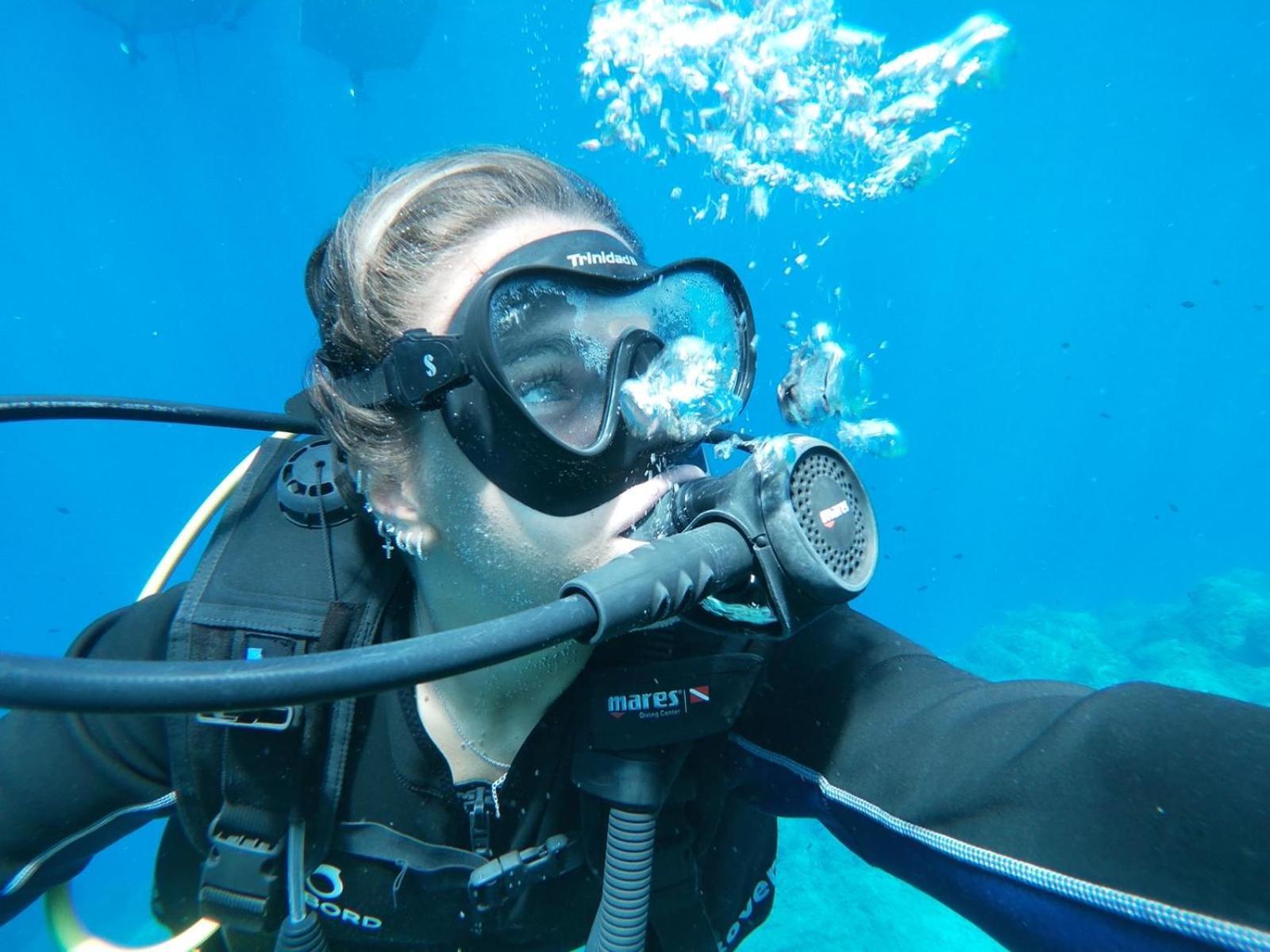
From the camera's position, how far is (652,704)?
1.53 metres

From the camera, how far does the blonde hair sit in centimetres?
163

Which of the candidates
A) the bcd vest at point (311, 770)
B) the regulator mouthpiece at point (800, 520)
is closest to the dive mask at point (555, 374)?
the regulator mouthpiece at point (800, 520)

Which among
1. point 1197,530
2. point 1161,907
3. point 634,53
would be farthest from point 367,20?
point 1197,530

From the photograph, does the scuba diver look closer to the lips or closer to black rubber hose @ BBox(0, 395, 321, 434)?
→ the lips

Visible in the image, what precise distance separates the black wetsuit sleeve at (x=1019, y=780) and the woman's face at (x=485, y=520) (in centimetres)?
58

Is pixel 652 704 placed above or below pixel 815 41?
below

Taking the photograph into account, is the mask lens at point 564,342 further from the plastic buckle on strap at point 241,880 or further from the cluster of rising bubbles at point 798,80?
the cluster of rising bubbles at point 798,80

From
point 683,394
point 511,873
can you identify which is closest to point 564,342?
point 683,394

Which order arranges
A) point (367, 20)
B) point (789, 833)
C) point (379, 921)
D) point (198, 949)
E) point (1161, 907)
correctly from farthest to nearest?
1. point (367, 20)
2. point (789, 833)
3. point (198, 949)
4. point (379, 921)
5. point (1161, 907)

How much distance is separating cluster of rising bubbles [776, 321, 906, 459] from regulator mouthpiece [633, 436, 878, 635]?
0.95 meters

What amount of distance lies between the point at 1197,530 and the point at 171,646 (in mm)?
79436

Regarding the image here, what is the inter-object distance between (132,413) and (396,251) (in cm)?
139

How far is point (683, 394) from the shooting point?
1779mm

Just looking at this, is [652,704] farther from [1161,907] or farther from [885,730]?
[1161,907]
